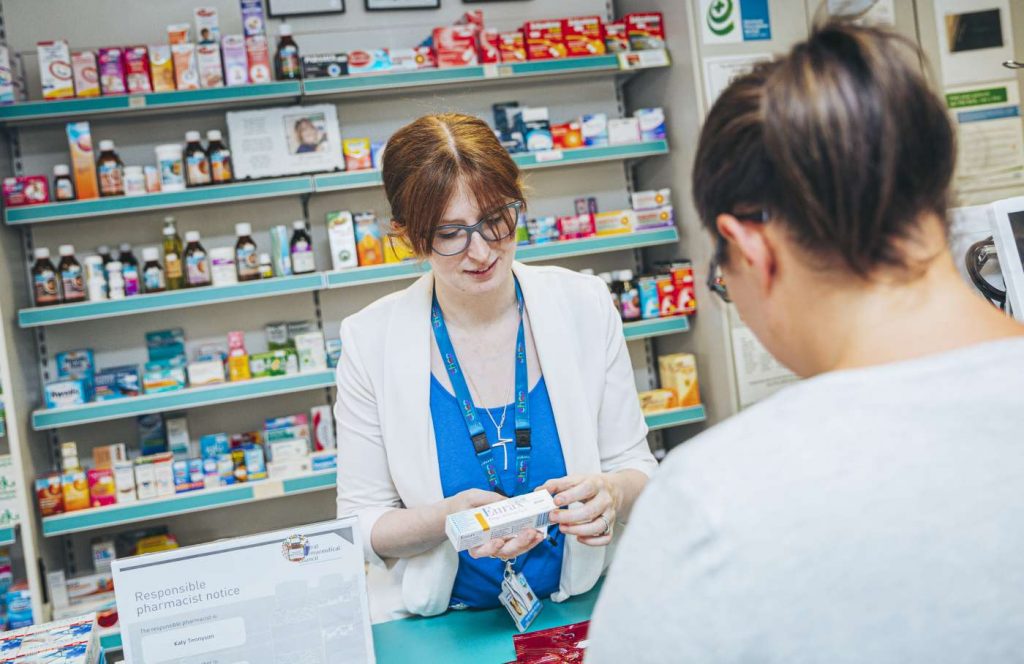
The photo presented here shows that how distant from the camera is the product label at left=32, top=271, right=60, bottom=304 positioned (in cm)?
339

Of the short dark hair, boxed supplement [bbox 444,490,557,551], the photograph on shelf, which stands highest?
the photograph on shelf

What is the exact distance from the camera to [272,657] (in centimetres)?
131

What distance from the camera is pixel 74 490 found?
3318mm

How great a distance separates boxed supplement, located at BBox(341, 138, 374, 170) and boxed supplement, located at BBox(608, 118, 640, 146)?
120cm

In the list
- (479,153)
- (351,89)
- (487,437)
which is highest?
(351,89)

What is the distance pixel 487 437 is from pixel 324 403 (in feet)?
7.54

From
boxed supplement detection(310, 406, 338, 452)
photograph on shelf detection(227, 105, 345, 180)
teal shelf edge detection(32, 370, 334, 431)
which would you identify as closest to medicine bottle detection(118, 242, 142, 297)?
teal shelf edge detection(32, 370, 334, 431)

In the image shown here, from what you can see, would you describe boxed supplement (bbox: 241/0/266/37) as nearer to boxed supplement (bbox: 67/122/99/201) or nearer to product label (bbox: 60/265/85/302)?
boxed supplement (bbox: 67/122/99/201)

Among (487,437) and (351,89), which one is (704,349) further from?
(487,437)

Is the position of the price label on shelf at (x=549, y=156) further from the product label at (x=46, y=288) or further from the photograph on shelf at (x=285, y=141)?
the product label at (x=46, y=288)

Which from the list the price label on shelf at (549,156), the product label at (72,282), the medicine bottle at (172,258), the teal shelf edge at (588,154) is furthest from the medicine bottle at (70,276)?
the price label on shelf at (549,156)

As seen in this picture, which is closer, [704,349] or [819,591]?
[819,591]

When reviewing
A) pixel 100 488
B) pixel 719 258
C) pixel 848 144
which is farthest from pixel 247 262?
pixel 848 144

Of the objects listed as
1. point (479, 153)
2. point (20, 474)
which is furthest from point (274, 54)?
point (479, 153)
